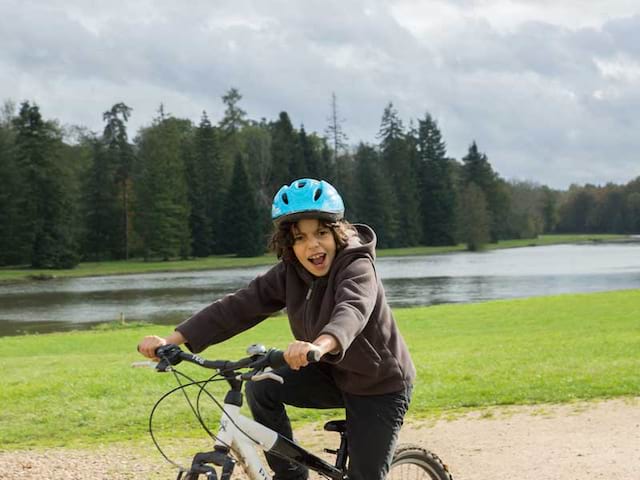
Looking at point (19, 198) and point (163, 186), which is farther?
point (163, 186)

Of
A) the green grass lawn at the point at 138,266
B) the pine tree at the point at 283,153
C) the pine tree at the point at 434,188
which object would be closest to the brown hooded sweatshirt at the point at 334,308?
the green grass lawn at the point at 138,266

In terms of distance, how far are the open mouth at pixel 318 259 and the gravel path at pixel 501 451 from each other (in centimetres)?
283

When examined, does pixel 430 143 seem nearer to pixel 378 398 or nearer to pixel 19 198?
pixel 19 198

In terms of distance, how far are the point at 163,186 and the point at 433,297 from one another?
44.2 m

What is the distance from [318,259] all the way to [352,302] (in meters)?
0.34

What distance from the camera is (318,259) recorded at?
11.2ft

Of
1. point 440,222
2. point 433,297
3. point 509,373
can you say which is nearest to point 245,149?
point 440,222

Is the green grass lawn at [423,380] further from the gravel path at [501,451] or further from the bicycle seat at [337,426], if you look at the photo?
the bicycle seat at [337,426]

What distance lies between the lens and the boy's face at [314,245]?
11.1ft

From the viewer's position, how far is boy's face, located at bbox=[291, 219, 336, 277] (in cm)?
338

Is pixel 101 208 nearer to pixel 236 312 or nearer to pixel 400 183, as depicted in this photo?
pixel 400 183

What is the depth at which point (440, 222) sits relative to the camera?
98562 mm

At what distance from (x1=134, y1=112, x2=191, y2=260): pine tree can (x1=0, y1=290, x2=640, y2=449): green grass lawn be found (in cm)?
5559

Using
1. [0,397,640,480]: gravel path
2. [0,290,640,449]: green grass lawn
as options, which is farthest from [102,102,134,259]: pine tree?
[0,397,640,480]: gravel path
